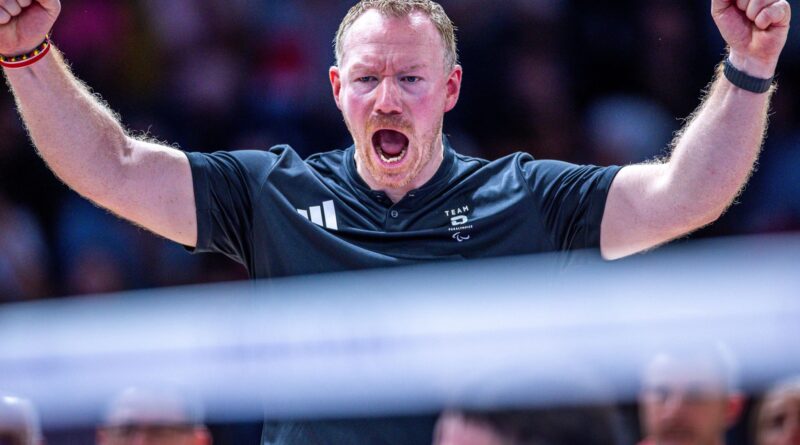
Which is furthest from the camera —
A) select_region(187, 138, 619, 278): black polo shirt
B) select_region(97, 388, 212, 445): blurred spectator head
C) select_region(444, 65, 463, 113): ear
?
select_region(444, 65, 463, 113): ear

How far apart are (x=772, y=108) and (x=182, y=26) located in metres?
3.49

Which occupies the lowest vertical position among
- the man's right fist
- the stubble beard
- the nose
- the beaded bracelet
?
the stubble beard

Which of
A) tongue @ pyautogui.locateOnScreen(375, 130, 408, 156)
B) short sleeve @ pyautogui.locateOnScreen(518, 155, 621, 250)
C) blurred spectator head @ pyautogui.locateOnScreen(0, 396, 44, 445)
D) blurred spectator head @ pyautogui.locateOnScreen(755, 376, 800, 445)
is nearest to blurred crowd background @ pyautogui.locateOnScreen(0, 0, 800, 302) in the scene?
short sleeve @ pyautogui.locateOnScreen(518, 155, 621, 250)

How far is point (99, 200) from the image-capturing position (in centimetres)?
331

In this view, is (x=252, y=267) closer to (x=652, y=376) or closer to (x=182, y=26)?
(x=652, y=376)

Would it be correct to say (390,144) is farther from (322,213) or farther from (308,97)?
(308,97)

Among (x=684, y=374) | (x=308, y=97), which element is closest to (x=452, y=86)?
(x=684, y=374)

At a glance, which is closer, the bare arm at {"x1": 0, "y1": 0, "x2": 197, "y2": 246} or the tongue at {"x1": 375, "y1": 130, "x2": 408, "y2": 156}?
the bare arm at {"x1": 0, "y1": 0, "x2": 197, "y2": 246}

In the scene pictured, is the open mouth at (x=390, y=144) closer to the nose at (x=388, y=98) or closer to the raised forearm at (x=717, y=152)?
the nose at (x=388, y=98)

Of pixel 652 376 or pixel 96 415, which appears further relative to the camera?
pixel 96 415

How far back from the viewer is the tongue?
3.51 m

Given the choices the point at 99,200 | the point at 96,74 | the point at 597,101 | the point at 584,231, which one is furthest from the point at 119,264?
the point at 584,231

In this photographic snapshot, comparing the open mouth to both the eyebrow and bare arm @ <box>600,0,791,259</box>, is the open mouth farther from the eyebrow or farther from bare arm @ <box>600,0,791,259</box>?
bare arm @ <box>600,0,791,259</box>

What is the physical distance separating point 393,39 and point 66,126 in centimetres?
97
